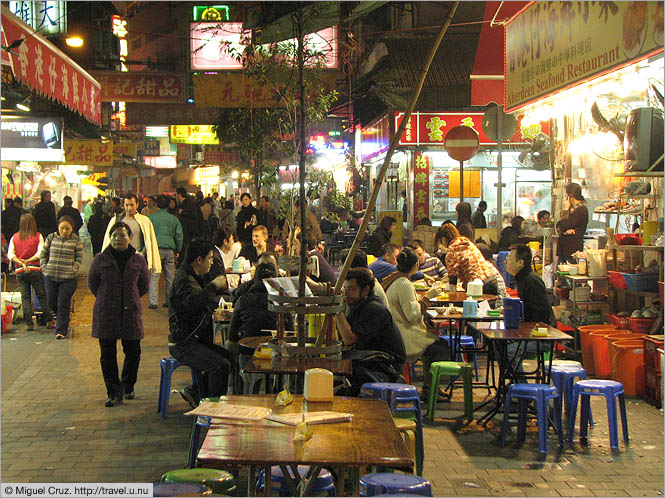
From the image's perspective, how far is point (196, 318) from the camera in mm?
7910

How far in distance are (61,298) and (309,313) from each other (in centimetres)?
801

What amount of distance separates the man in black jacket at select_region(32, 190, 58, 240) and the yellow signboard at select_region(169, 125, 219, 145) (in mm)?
10781

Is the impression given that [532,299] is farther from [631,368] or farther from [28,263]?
[28,263]

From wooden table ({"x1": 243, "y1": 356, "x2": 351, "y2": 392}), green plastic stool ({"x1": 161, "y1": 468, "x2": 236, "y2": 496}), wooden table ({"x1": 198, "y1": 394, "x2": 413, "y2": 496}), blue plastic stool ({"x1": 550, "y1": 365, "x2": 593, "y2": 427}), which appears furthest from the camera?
blue plastic stool ({"x1": 550, "y1": 365, "x2": 593, "y2": 427})

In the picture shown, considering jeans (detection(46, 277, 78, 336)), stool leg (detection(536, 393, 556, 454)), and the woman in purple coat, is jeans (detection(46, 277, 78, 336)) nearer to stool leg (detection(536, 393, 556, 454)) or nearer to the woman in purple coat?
the woman in purple coat

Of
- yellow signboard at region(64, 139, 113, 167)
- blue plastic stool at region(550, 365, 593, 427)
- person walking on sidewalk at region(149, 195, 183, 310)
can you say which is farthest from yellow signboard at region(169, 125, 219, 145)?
blue plastic stool at region(550, 365, 593, 427)

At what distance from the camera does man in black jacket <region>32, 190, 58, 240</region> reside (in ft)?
64.0

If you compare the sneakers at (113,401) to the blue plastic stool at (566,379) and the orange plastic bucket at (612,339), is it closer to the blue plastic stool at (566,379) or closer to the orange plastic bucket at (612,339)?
the blue plastic stool at (566,379)

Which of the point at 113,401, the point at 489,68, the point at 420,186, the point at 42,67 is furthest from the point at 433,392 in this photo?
the point at 420,186

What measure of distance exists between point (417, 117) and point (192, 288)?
14173 millimetres

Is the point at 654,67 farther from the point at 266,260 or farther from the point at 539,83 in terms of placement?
the point at 266,260

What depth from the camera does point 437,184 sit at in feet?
72.7

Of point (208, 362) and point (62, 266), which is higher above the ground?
point (62, 266)

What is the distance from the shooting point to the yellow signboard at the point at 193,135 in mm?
30141
